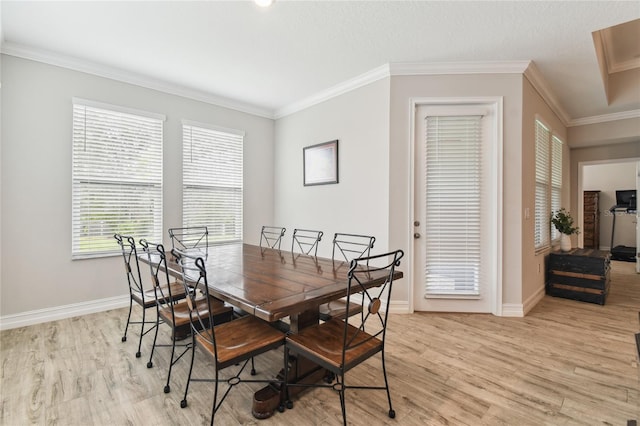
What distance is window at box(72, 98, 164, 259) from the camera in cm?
327

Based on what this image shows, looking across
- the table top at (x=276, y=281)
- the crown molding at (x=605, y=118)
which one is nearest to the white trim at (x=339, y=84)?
the crown molding at (x=605, y=118)

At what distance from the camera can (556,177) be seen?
4707 millimetres

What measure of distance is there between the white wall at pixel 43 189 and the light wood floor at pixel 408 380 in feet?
1.23

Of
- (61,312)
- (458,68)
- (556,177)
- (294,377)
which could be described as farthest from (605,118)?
(61,312)

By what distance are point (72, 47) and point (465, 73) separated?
160 inches

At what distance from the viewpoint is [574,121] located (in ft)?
16.6

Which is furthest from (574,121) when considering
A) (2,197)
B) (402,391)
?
(2,197)

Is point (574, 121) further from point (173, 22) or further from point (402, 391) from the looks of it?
point (173, 22)

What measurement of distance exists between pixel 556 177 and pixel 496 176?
2303 mm

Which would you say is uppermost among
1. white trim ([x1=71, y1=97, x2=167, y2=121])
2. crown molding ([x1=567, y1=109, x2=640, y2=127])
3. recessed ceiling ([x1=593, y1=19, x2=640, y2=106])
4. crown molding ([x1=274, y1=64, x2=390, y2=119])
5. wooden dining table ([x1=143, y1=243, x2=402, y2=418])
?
recessed ceiling ([x1=593, y1=19, x2=640, y2=106])

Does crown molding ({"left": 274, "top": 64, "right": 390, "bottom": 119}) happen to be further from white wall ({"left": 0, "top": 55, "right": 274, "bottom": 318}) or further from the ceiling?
white wall ({"left": 0, "top": 55, "right": 274, "bottom": 318})

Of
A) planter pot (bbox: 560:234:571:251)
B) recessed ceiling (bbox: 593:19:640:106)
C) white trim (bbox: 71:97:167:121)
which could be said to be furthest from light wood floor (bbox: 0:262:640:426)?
recessed ceiling (bbox: 593:19:640:106)

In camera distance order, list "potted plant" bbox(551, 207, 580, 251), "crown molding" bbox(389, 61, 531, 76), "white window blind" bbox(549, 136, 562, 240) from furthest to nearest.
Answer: "white window blind" bbox(549, 136, 562, 240) < "potted plant" bbox(551, 207, 580, 251) < "crown molding" bbox(389, 61, 531, 76)

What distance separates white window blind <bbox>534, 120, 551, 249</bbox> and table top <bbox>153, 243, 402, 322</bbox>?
306 cm
